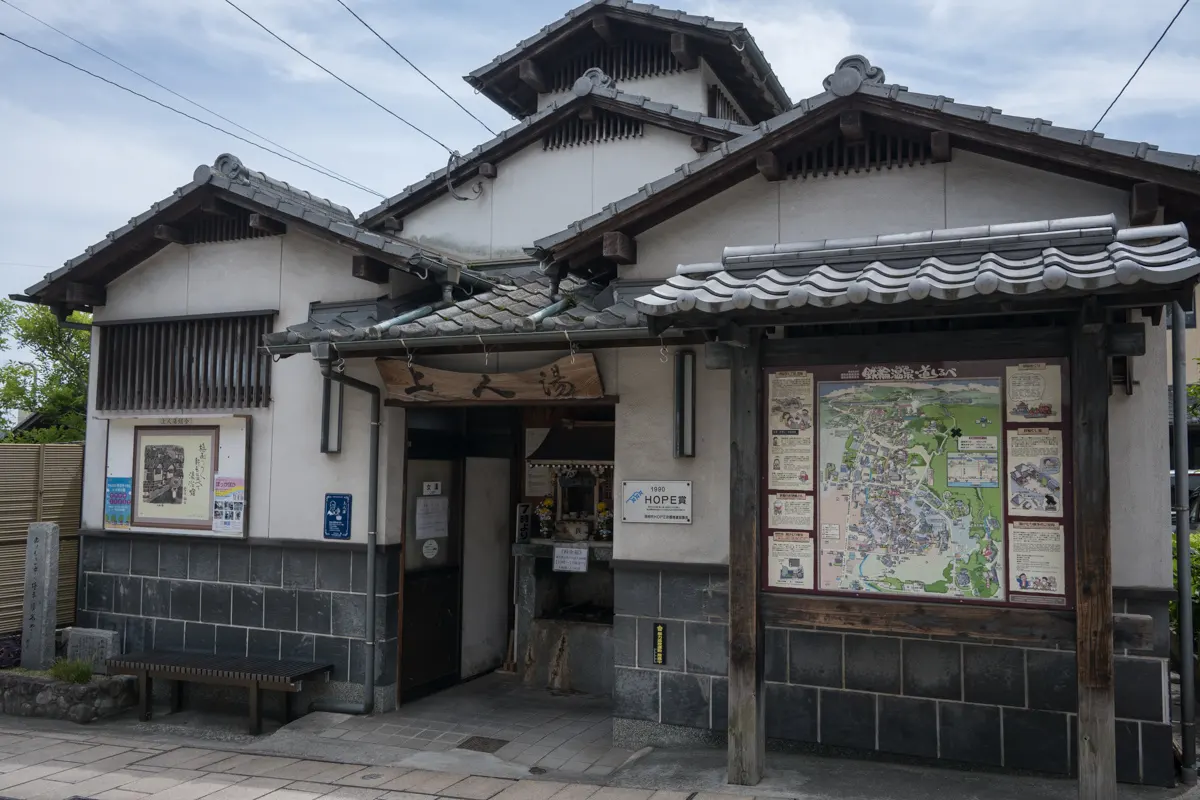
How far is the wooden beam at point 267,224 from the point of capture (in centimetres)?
1000

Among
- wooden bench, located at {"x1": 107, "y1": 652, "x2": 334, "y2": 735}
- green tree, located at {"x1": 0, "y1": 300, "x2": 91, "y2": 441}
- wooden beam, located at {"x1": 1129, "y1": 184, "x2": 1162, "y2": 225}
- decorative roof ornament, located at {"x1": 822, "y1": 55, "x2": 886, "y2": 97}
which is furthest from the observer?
green tree, located at {"x1": 0, "y1": 300, "x2": 91, "y2": 441}

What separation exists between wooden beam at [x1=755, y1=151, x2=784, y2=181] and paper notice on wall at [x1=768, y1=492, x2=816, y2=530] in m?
2.87

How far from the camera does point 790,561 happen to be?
659cm

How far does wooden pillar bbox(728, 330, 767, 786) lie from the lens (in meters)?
6.51

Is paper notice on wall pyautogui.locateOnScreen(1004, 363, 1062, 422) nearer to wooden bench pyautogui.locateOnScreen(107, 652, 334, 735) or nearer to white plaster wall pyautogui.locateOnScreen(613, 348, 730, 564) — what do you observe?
white plaster wall pyautogui.locateOnScreen(613, 348, 730, 564)

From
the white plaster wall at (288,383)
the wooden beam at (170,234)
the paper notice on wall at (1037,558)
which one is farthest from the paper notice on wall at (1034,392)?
the wooden beam at (170,234)

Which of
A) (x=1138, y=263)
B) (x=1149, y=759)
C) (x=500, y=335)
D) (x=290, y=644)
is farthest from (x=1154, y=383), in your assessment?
(x=290, y=644)

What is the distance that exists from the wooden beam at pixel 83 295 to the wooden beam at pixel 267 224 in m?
2.40

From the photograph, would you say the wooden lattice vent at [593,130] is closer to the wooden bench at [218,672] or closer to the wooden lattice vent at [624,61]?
the wooden lattice vent at [624,61]

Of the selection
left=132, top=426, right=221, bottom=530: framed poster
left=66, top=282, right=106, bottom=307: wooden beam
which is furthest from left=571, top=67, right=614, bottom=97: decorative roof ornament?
left=66, top=282, right=106, bottom=307: wooden beam

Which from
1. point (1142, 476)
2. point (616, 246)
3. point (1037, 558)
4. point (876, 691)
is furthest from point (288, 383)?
point (1142, 476)

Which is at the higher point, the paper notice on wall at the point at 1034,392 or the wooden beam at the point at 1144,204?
the wooden beam at the point at 1144,204

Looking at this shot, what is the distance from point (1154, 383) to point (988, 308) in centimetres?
199

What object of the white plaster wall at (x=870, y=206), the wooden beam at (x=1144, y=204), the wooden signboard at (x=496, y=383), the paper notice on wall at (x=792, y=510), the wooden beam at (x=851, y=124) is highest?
the wooden beam at (x=851, y=124)
